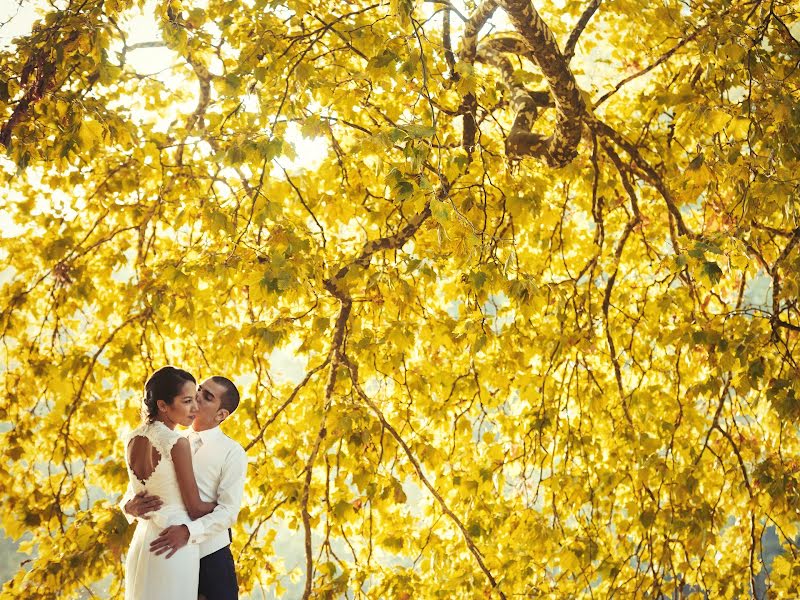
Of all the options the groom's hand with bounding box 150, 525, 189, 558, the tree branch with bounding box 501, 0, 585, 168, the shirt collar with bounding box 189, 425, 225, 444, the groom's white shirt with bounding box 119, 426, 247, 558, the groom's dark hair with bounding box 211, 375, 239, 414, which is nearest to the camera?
the groom's hand with bounding box 150, 525, 189, 558

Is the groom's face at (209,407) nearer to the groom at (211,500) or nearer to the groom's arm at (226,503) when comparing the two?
the groom at (211,500)

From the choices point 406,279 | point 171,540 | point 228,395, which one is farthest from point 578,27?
point 171,540

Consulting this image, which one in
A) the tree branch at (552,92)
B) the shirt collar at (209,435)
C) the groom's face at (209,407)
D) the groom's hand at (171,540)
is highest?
the tree branch at (552,92)

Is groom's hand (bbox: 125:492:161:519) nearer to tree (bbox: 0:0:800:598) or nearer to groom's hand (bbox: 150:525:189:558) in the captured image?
groom's hand (bbox: 150:525:189:558)

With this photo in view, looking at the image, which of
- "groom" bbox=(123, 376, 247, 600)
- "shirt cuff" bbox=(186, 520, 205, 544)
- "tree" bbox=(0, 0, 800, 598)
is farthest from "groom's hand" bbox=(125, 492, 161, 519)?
"tree" bbox=(0, 0, 800, 598)

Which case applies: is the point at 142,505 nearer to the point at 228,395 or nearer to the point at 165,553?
the point at 165,553

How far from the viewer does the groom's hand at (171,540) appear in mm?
2121

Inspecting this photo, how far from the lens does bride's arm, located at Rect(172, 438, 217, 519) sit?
2180mm

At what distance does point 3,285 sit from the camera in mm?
4223

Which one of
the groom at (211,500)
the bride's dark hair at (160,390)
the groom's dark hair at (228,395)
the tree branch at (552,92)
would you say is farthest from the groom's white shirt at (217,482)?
the tree branch at (552,92)

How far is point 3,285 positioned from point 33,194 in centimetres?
64

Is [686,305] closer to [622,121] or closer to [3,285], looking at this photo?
[622,121]

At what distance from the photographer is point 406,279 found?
429 centimetres

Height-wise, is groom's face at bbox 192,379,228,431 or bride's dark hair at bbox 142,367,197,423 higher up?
groom's face at bbox 192,379,228,431
